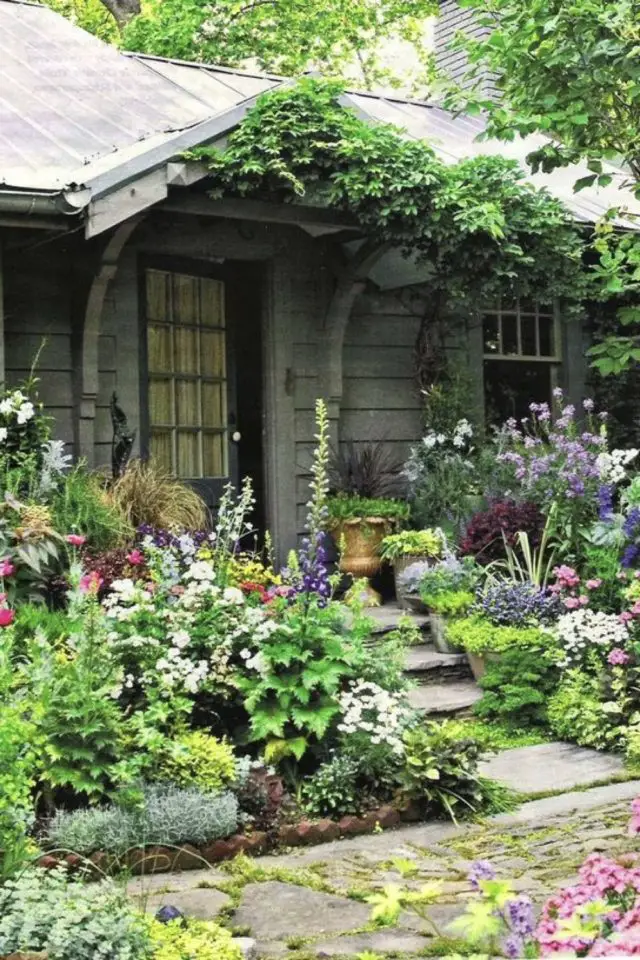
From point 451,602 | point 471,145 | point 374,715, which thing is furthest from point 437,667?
point 471,145

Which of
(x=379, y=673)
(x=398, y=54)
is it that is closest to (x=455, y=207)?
(x=379, y=673)

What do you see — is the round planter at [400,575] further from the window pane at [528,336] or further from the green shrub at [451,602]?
the window pane at [528,336]

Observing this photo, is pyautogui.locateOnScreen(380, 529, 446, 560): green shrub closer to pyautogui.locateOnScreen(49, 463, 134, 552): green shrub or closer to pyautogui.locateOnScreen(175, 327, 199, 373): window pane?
pyautogui.locateOnScreen(175, 327, 199, 373): window pane

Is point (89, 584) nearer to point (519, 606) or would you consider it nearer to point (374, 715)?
point (374, 715)

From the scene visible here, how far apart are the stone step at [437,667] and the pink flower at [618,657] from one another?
1252 millimetres

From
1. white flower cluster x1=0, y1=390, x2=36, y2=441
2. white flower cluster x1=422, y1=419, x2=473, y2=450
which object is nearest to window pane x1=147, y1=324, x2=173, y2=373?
white flower cluster x1=0, y1=390, x2=36, y2=441

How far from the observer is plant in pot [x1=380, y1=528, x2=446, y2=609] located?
27.6ft

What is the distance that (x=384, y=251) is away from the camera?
870cm

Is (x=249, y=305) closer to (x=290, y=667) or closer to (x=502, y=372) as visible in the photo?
(x=502, y=372)

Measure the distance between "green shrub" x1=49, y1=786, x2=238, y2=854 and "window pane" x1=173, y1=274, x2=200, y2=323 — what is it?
4870 mm

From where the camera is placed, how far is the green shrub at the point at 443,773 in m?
5.02

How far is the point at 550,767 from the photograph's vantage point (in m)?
5.87

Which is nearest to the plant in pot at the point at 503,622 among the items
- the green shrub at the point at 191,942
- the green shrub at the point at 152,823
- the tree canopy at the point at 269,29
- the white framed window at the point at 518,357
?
the green shrub at the point at 152,823

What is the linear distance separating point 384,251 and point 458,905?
5.76m
